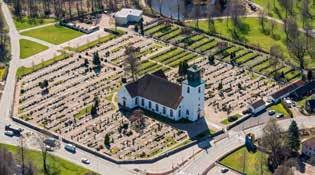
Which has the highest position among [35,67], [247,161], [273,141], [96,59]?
[96,59]

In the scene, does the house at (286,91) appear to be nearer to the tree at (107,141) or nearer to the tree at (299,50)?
the tree at (299,50)

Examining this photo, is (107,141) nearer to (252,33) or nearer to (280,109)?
(280,109)

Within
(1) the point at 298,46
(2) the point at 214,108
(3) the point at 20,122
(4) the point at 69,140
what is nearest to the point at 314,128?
(2) the point at 214,108

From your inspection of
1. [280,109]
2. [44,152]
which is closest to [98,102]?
[44,152]

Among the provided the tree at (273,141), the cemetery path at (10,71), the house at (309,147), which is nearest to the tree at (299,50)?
the house at (309,147)

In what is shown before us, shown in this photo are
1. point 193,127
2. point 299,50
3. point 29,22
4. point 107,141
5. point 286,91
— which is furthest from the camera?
point 29,22
